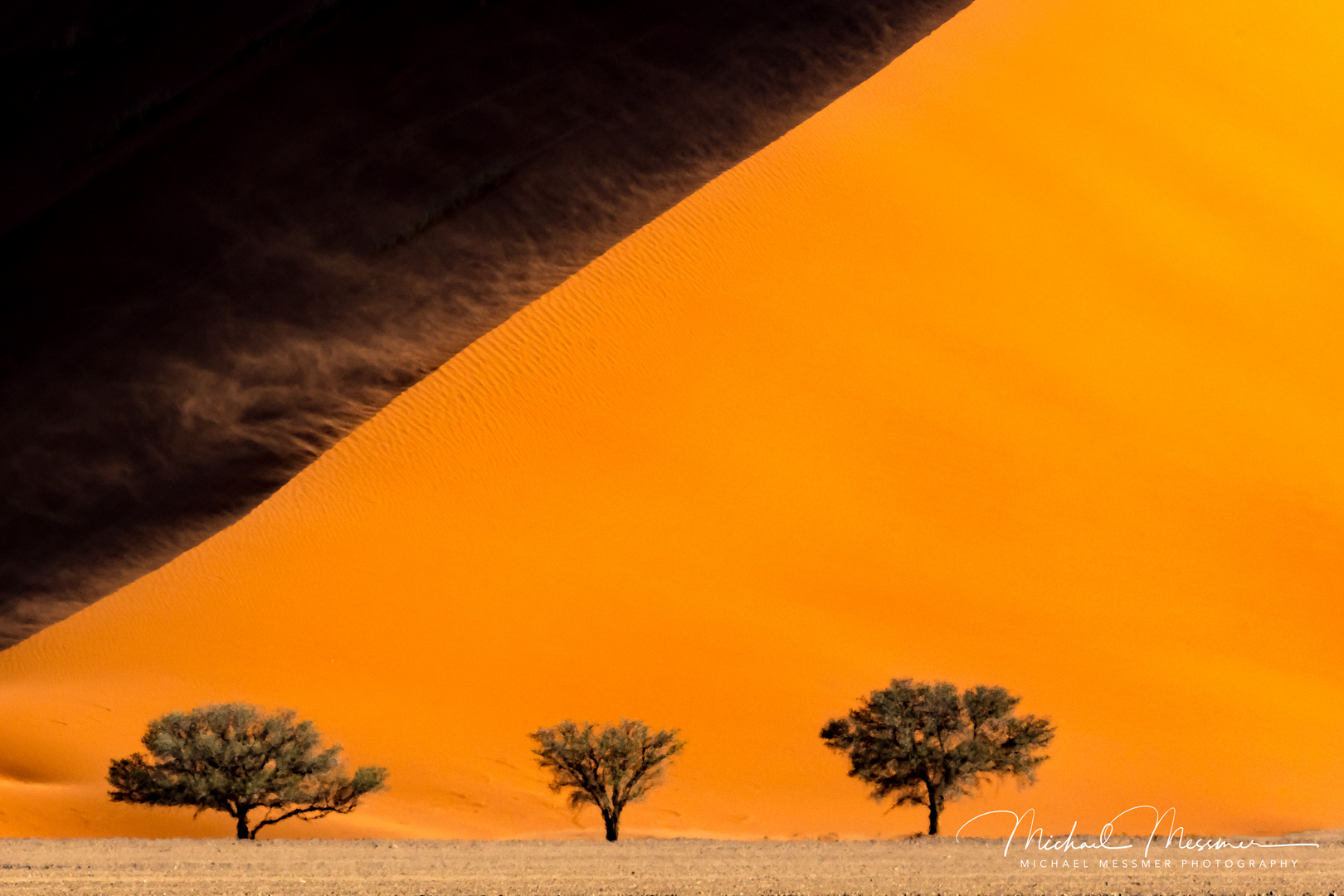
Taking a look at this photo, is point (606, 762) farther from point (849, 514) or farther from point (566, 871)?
point (849, 514)

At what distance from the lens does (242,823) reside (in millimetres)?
12055

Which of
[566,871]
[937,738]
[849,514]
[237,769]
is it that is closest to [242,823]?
[237,769]

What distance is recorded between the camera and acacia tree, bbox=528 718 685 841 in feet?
41.4

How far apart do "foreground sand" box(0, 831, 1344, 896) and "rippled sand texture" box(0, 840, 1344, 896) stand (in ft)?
0.05

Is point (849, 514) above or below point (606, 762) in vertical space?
above

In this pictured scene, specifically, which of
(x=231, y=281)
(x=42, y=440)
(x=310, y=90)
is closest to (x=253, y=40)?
(x=310, y=90)

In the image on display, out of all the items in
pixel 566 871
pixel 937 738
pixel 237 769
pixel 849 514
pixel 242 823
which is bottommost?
pixel 566 871

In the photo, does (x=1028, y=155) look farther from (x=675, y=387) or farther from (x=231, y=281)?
(x=231, y=281)

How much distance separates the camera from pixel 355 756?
560 inches

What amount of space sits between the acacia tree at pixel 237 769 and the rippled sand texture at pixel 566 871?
35.5 inches

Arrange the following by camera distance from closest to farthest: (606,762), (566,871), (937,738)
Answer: (566,871), (606,762), (937,738)

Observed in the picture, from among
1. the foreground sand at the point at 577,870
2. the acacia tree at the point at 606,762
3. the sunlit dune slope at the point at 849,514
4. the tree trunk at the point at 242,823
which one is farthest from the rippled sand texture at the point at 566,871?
the sunlit dune slope at the point at 849,514

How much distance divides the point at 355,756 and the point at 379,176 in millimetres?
14324

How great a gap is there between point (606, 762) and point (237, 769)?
12.3 feet
